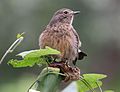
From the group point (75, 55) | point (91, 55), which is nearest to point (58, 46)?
point (75, 55)

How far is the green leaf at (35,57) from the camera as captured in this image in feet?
8.25

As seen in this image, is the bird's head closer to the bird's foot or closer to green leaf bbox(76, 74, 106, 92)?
the bird's foot

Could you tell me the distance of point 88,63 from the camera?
11328 mm

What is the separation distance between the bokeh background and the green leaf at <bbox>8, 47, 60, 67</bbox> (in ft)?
24.5

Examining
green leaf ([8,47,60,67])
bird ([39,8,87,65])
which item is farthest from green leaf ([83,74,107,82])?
bird ([39,8,87,65])

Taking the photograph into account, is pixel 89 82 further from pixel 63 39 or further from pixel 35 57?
pixel 63 39

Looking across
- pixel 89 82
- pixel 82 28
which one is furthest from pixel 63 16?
pixel 82 28

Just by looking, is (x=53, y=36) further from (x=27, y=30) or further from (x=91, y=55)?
(x=91, y=55)

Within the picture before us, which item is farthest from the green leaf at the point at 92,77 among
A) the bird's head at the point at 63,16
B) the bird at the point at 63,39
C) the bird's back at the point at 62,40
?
the bird's head at the point at 63,16

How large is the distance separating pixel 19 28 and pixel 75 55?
7665 mm

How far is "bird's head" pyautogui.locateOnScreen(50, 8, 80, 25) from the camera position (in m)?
4.21

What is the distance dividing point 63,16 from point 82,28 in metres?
7.54

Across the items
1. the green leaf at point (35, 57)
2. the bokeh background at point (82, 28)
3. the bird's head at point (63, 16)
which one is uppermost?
the green leaf at point (35, 57)

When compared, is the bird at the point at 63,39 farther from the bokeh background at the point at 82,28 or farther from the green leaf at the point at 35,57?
the bokeh background at the point at 82,28
